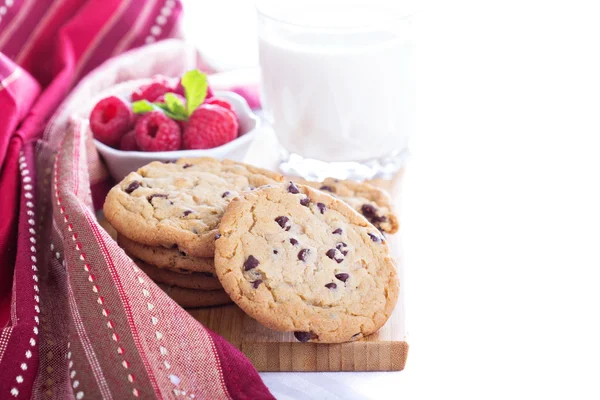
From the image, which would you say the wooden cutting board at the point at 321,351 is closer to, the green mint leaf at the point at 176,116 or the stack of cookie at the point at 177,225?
the stack of cookie at the point at 177,225

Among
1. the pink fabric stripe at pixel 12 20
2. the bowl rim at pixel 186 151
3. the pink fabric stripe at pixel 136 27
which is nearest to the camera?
the bowl rim at pixel 186 151

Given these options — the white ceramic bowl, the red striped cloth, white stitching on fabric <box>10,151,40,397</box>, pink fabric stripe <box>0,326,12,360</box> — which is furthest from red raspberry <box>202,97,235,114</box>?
pink fabric stripe <box>0,326,12,360</box>

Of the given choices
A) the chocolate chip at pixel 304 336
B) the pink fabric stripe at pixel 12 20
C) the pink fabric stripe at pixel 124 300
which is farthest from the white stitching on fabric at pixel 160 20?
the chocolate chip at pixel 304 336

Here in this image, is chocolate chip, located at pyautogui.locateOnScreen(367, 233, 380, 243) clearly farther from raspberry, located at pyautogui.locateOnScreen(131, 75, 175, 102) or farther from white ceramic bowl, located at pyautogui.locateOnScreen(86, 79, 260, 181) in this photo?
raspberry, located at pyautogui.locateOnScreen(131, 75, 175, 102)

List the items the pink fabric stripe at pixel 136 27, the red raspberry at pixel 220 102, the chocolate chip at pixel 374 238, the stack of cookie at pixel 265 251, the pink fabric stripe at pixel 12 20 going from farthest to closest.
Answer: the pink fabric stripe at pixel 136 27, the pink fabric stripe at pixel 12 20, the red raspberry at pixel 220 102, the chocolate chip at pixel 374 238, the stack of cookie at pixel 265 251

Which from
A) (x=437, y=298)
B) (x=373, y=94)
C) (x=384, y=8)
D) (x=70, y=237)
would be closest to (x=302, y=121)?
(x=373, y=94)

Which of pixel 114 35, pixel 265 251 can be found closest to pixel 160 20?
pixel 114 35

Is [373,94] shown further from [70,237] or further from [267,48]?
[70,237]

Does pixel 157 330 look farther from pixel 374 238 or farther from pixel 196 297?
pixel 374 238
